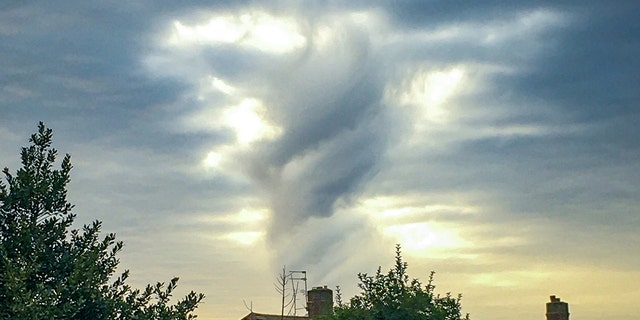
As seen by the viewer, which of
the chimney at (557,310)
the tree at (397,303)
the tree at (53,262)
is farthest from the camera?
the chimney at (557,310)

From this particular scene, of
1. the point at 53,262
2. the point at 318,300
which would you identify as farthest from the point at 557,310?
the point at 53,262

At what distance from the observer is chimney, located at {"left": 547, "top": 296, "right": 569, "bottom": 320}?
52.2 metres

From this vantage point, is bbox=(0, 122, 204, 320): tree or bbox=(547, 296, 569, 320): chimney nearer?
bbox=(0, 122, 204, 320): tree

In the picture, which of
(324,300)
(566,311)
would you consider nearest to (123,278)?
(324,300)

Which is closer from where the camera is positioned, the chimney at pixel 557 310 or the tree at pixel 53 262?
the tree at pixel 53 262

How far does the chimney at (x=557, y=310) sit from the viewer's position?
5225cm

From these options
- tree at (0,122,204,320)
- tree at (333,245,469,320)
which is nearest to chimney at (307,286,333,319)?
tree at (333,245,469,320)

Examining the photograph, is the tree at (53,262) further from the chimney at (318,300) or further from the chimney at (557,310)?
the chimney at (557,310)

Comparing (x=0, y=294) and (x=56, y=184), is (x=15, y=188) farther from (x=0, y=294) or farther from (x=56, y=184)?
(x=0, y=294)

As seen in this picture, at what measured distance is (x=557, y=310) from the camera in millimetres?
52438

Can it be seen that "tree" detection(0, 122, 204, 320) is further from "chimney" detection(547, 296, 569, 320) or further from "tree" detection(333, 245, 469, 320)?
"chimney" detection(547, 296, 569, 320)

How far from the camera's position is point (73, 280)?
17734 mm

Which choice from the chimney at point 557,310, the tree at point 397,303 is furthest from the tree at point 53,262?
the chimney at point 557,310

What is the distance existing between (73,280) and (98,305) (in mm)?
912
